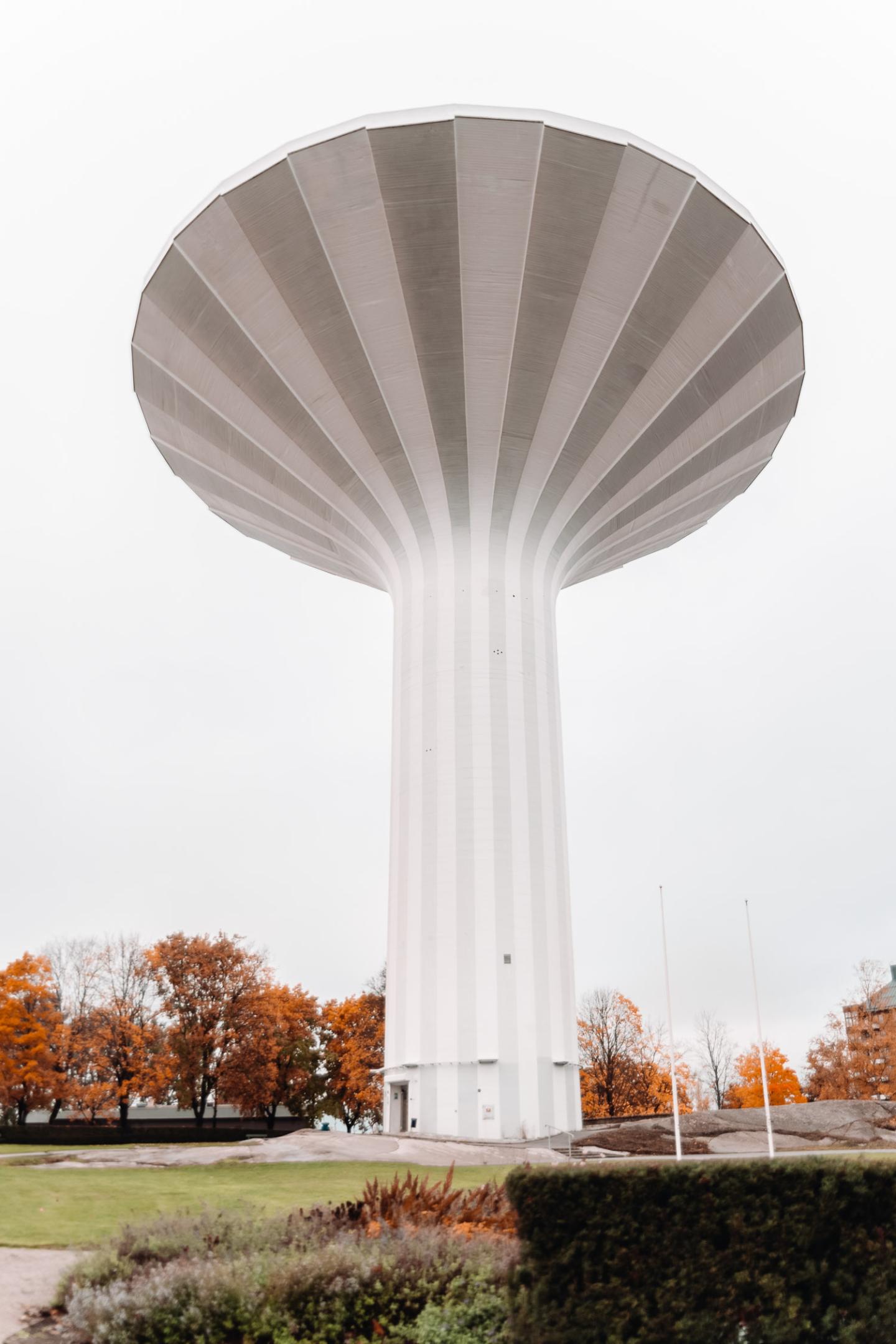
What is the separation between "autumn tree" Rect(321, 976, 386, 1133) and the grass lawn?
26967 millimetres

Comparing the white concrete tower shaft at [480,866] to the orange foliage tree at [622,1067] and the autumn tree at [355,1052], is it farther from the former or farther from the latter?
the orange foliage tree at [622,1067]

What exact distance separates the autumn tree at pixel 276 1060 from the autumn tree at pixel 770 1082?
2102cm

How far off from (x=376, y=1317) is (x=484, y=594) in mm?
20756

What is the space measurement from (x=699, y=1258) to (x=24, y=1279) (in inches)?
234

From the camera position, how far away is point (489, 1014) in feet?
79.4

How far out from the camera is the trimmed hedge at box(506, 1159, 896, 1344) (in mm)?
6895

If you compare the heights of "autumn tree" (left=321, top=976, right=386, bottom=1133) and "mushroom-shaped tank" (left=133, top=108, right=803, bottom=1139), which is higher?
"mushroom-shaped tank" (left=133, top=108, right=803, bottom=1139)

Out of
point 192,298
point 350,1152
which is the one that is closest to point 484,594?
point 192,298

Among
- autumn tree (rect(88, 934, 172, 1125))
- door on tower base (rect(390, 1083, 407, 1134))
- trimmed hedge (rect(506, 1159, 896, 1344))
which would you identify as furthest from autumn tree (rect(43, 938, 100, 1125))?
trimmed hedge (rect(506, 1159, 896, 1344))

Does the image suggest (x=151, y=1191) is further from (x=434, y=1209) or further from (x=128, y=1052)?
(x=128, y=1052)

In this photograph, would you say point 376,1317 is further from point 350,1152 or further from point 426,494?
point 426,494

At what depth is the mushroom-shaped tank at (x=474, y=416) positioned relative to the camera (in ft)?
70.2

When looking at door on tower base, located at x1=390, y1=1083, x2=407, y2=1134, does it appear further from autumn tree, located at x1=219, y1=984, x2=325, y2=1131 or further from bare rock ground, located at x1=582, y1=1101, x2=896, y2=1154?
autumn tree, located at x1=219, y1=984, x2=325, y2=1131

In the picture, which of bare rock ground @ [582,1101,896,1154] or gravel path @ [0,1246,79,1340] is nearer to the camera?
gravel path @ [0,1246,79,1340]
